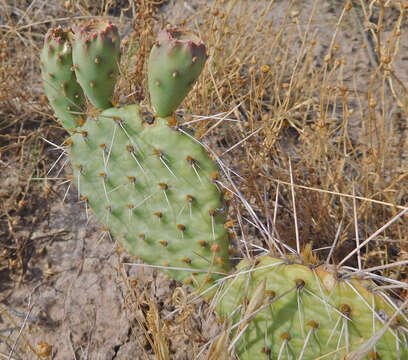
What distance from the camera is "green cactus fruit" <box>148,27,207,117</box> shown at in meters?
0.97

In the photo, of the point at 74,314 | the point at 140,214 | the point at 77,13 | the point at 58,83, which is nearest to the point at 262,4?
the point at 77,13

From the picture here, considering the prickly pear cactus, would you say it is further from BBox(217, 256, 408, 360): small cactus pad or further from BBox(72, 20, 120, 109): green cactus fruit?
BBox(217, 256, 408, 360): small cactus pad

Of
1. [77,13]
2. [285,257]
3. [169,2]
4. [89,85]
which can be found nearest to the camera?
[285,257]

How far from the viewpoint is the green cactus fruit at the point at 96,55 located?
3.44 ft

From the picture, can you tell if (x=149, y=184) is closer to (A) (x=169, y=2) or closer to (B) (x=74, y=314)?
(B) (x=74, y=314)

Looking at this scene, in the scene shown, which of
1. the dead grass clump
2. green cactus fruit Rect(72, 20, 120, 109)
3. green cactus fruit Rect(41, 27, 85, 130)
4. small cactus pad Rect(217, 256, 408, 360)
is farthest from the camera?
the dead grass clump

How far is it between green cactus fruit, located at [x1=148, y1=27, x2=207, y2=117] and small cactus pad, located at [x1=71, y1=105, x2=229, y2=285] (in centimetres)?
8

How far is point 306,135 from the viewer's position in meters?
1.76

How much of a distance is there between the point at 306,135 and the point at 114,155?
2.96 ft

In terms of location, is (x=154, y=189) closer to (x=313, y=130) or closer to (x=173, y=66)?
(x=173, y=66)

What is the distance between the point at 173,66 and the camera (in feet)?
3.25

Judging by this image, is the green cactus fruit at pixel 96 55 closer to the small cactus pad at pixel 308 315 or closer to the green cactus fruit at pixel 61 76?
the green cactus fruit at pixel 61 76

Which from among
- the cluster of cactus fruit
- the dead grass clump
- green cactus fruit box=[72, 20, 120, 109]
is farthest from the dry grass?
green cactus fruit box=[72, 20, 120, 109]

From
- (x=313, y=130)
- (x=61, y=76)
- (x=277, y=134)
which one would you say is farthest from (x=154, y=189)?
(x=313, y=130)
